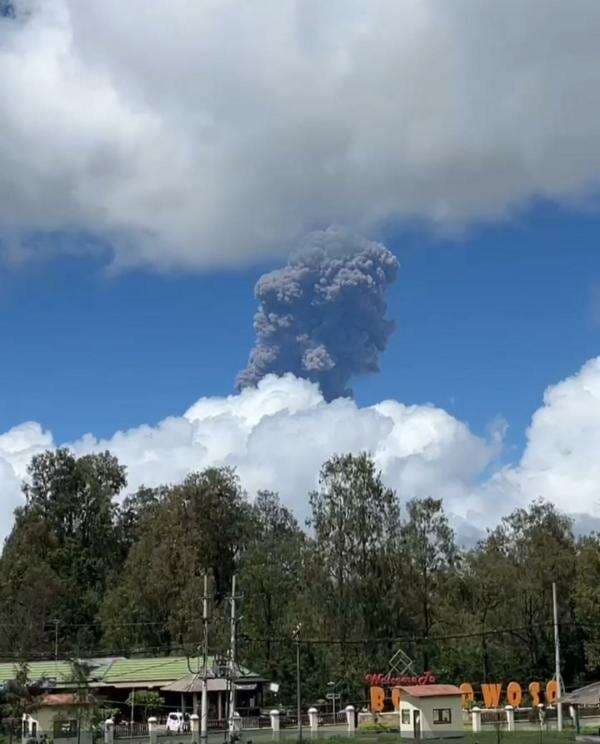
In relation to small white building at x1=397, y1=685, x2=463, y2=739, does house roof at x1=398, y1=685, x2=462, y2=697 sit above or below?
above

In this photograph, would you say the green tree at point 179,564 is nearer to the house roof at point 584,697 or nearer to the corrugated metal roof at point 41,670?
the corrugated metal roof at point 41,670

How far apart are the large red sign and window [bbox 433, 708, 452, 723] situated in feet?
18.5

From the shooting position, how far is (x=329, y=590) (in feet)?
224

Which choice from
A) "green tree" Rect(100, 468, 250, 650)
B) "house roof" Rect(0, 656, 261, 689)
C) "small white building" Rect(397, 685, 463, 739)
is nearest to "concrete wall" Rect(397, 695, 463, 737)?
"small white building" Rect(397, 685, 463, 739)

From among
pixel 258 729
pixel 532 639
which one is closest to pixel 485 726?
pixel 258 729

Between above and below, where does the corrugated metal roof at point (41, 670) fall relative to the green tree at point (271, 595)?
below

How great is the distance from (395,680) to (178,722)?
1240 cm

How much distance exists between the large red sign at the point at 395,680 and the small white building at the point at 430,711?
5.37 meters

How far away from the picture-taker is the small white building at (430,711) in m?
51.1

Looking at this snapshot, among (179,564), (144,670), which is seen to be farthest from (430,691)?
(179,564)

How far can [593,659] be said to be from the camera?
68.6m

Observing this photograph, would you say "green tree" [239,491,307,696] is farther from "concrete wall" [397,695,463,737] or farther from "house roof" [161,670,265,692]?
"concrete wall" [397,695,463,737]

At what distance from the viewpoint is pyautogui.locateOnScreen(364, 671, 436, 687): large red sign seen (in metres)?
59.1

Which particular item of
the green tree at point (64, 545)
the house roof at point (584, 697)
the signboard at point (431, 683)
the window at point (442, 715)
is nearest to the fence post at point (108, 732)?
the window at point (442, 715)
